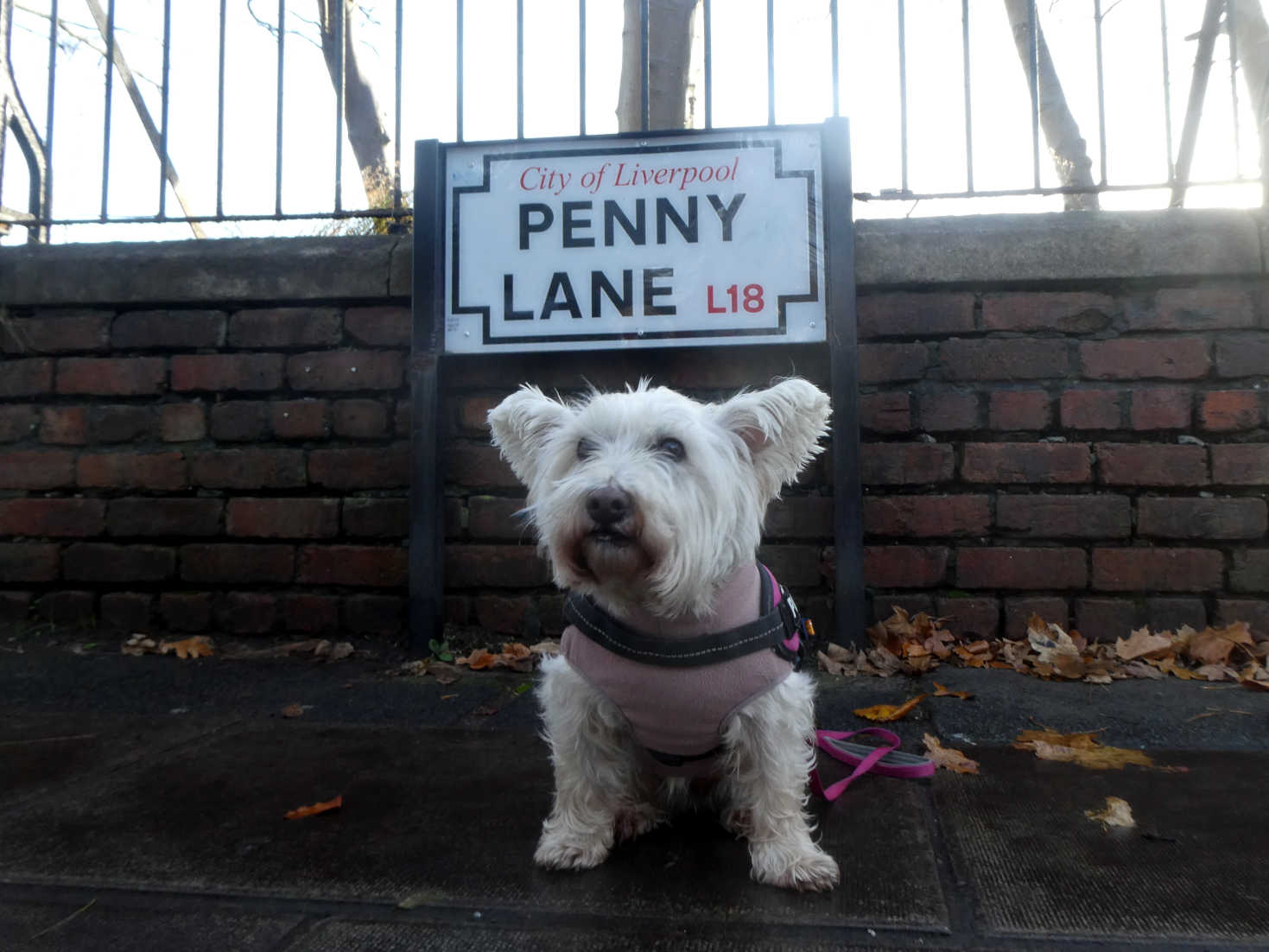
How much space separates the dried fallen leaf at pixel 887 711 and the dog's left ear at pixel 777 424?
1.08 meters

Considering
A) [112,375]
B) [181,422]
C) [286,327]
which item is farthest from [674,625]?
[112,375]

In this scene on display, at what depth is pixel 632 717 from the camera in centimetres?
186

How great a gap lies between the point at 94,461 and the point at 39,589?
608mm

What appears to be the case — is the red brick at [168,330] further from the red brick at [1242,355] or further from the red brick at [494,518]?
the red brick at [1242,355]

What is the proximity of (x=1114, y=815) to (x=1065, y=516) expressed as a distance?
1502 mm

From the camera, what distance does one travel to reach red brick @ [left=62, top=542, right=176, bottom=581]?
3562 mm

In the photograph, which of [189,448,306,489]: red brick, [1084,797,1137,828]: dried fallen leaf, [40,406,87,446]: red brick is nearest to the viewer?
[1084,797,1137,828]: dried fallen leaf

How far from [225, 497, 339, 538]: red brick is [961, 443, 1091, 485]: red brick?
102 inches

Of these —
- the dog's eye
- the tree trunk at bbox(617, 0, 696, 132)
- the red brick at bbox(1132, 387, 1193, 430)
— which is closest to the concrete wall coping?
the red brick at bbox(1132, 387, 1193, 430)

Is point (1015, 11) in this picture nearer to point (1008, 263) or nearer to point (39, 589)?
point (1008, 263)

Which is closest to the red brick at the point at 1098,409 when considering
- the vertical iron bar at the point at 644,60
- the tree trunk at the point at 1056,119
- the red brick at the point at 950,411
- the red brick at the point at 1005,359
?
the red brick at the point at 1005,359

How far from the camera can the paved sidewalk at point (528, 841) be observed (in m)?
1.55

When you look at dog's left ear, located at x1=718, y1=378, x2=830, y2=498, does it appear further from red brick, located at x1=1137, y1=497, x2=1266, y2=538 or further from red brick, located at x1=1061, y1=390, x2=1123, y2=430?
→ red brick, located at x1=1137, y1=497, x2=1266, y2=538

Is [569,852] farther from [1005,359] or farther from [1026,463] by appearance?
[1005,359]
